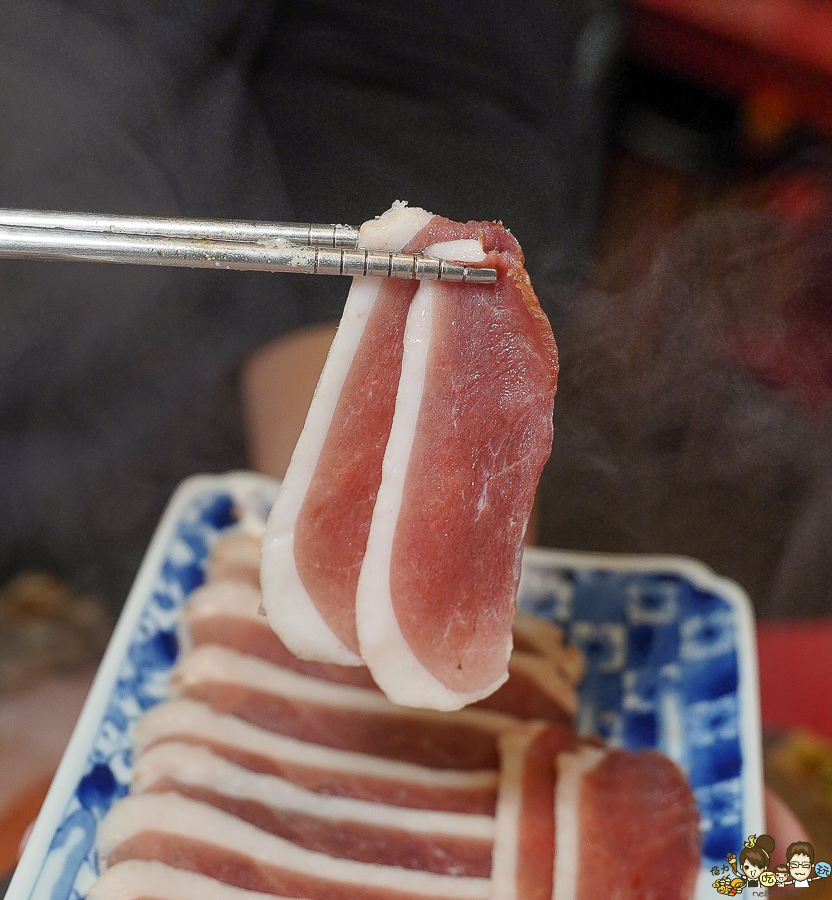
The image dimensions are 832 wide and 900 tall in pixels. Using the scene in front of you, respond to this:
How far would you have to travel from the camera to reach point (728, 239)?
2.38 m

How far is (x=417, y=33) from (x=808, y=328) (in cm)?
200

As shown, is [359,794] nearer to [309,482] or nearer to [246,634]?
[246,634]

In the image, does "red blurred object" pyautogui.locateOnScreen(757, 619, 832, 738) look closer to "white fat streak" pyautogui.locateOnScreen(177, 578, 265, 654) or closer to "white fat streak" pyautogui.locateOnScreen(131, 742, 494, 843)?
"white fat streak" pyautogui.locateOnScreen(131, 742, 494, 843)

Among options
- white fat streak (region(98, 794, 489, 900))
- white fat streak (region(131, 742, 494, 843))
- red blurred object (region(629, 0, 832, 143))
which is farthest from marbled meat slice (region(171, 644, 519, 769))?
red blurred object (region(629, 0, 832, 143))

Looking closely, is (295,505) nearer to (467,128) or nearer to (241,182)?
(241,182)

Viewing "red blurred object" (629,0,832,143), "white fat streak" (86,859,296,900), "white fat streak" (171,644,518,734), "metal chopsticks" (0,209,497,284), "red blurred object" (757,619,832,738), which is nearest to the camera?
"metal chopsticks" (0,209,497,284)

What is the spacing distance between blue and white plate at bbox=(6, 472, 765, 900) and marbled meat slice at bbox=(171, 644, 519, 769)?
0.15m

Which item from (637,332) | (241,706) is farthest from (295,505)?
(637,332)

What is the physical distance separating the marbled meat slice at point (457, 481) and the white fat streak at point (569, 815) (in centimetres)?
40

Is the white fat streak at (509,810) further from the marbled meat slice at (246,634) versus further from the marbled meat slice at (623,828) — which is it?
the marbled meat slice at (246,634)

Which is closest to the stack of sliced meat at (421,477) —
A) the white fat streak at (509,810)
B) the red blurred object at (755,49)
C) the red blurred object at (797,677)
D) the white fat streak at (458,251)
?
the white fat streak at (458,251)

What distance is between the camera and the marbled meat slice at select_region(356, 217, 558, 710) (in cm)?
116

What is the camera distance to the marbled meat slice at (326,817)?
1419mm

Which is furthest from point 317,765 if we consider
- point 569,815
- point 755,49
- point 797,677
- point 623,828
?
point 755,49
